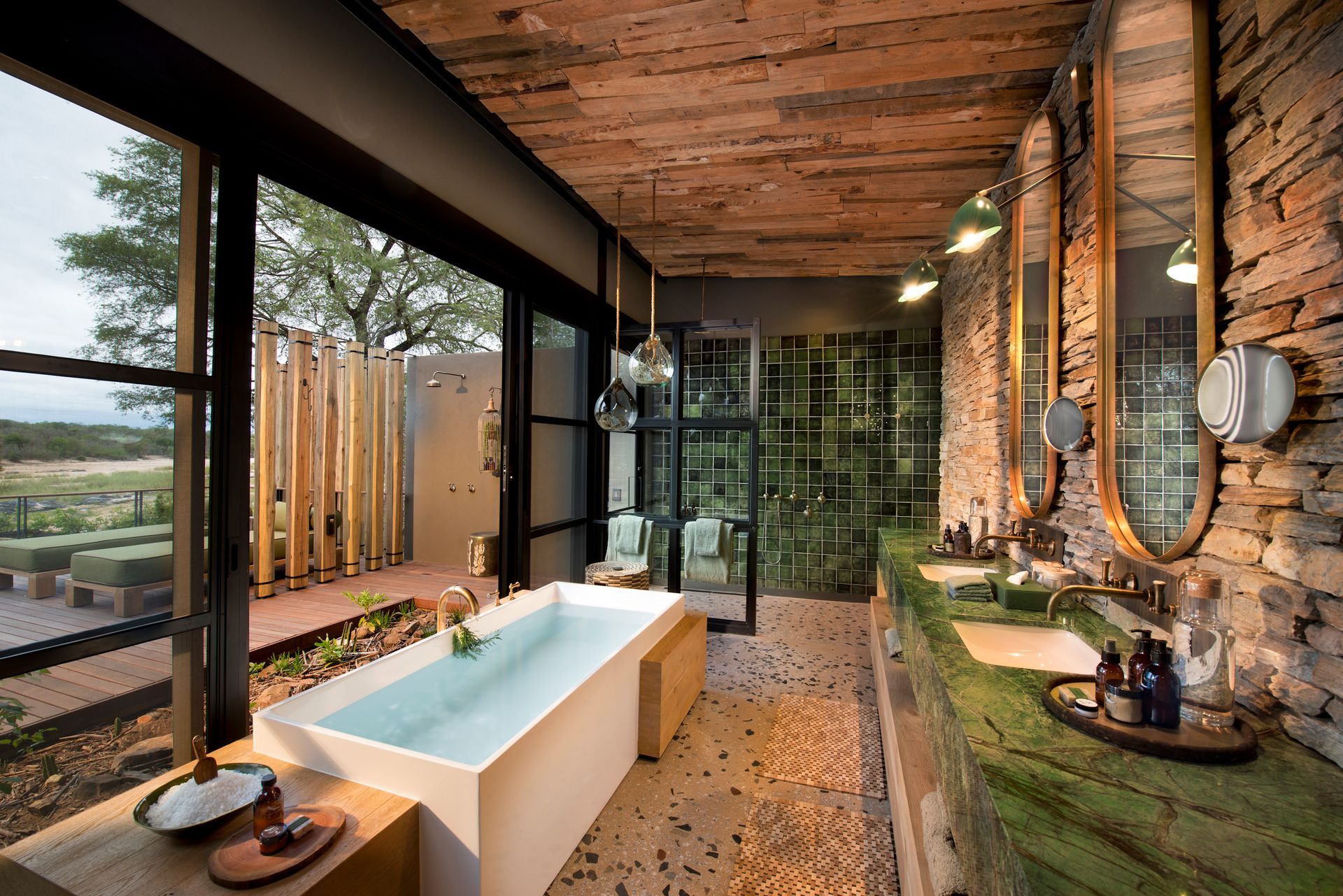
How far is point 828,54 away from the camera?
2135mm

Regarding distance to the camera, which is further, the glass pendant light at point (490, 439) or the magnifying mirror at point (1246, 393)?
the glass pendant light at point (490, 439)

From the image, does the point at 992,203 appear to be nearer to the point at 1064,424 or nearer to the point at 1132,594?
the point at 1064,424

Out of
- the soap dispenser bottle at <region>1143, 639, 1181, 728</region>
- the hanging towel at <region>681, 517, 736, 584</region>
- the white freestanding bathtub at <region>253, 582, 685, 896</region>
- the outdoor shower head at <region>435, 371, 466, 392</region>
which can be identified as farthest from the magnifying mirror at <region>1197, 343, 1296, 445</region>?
the outdoor shower head at <region>435, 371, 466, 392</region>

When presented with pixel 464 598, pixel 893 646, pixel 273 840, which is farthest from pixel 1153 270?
pixel 464 598

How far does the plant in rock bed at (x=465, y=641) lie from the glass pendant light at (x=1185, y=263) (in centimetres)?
273

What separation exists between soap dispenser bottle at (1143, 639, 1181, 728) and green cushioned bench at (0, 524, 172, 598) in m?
2.40

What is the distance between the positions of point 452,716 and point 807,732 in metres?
1.63

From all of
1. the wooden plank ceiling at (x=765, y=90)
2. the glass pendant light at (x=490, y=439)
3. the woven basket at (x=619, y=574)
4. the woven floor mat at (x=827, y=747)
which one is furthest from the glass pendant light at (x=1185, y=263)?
the glass pendant light at (x=490, y=439)

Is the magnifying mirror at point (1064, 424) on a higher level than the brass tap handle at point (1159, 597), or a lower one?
higher

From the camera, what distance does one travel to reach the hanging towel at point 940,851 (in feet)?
4.03

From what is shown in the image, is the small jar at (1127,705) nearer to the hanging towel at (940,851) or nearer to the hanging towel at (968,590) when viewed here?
the hanging towel at (940,851)

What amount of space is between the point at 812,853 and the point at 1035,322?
224 cm

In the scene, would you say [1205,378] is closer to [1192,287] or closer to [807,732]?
[1192,287]

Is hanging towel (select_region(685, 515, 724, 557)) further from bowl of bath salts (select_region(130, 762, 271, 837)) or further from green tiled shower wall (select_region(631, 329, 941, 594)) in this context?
bowl of bath salts (select_region(130, 762, 271, 837))
